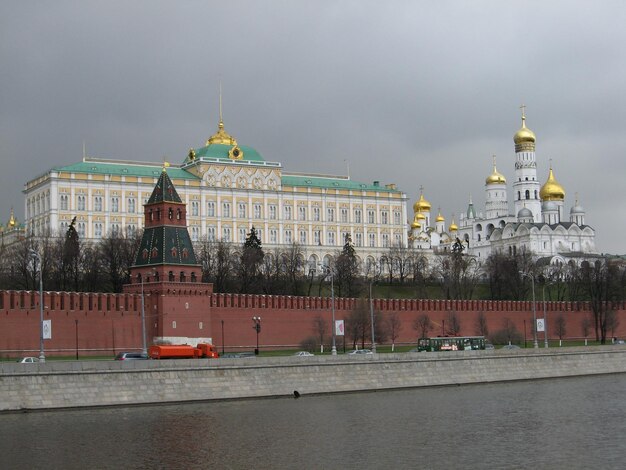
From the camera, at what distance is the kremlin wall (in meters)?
51.7

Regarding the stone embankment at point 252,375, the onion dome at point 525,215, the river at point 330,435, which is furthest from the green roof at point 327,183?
the river at point 330,435

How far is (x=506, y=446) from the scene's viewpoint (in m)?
31.7

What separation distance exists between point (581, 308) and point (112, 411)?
46.3 m

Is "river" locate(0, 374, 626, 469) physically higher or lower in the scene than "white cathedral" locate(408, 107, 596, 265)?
lower

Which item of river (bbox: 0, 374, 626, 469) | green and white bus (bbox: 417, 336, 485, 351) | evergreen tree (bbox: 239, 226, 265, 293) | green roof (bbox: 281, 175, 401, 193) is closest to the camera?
river (bbox: 0, 374, 626, 469)

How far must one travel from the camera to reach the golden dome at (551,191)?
127812 mm

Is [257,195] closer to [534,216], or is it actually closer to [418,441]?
[534,216]

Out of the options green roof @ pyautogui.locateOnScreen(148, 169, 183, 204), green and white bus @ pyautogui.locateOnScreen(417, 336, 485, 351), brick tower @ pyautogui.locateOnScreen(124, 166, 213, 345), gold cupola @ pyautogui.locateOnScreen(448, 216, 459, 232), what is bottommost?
green and white bus @ pyautogui.locateOnScreen(417, 336, 485, 351)

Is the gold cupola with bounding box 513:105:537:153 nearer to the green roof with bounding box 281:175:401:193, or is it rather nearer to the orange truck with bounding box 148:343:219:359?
the green roof with bounding box 281:175:401:193

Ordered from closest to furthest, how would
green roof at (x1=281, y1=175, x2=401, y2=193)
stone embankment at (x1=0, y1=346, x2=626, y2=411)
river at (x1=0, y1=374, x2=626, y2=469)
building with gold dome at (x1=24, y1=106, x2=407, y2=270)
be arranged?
river at (x1=0, y1=374, x2=626, y2=469) → stone embankment at (x1=0, y1=346, x2=626, y2=411) → building with gold dome at (x1=24, y1=106, x2=407, y2=270) → green roof at (x1=281, y1=175, x2=401, y2=193)

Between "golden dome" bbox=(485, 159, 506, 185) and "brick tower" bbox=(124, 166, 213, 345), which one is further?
"golden dome" bbox=(485, 159, 506, 185)

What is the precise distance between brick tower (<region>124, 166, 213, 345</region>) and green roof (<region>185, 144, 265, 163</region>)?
41789 mm

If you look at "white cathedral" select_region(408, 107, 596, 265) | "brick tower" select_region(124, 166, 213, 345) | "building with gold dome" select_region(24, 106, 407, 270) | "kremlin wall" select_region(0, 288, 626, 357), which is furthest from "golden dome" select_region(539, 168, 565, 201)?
"brick tower" select_region(124, 166, 213, 345)

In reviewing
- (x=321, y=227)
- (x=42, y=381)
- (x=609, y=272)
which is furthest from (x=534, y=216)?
(x=42, y=381)
